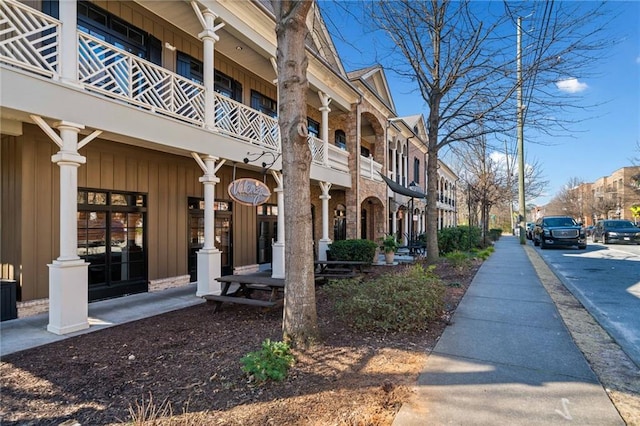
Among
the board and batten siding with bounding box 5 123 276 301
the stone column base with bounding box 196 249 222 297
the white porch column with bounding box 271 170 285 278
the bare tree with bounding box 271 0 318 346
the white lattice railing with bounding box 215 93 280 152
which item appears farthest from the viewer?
the white porch column with bounding box 271 170 285 278

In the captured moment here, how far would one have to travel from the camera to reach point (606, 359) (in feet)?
12.7

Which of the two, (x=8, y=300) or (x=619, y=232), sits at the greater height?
(x=619, y=232)

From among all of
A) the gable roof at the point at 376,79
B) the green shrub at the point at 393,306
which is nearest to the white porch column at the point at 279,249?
the green shrub at the point at 393,306

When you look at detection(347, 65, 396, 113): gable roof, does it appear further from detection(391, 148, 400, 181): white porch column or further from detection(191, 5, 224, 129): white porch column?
detection(191, 5, 224, 129): white porch column

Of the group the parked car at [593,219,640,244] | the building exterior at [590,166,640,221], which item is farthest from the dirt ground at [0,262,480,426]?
the building exterior at [590,166,640,221]

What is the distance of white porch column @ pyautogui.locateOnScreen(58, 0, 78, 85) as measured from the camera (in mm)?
5047

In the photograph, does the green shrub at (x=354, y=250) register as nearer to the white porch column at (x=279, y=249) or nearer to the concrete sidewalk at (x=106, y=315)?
the white porch column at (x=279, y=249)

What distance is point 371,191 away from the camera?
14.8 m

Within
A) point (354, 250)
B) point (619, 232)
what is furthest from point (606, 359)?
point (619, 232)

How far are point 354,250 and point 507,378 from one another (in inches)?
317

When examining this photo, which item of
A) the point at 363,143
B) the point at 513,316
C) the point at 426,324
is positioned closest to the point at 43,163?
the point at 426,324

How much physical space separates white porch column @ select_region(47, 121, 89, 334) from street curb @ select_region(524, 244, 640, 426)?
6470 mm

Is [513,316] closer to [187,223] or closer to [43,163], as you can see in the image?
[187,223]

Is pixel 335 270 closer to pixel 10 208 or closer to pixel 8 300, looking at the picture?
pixel 8 300
